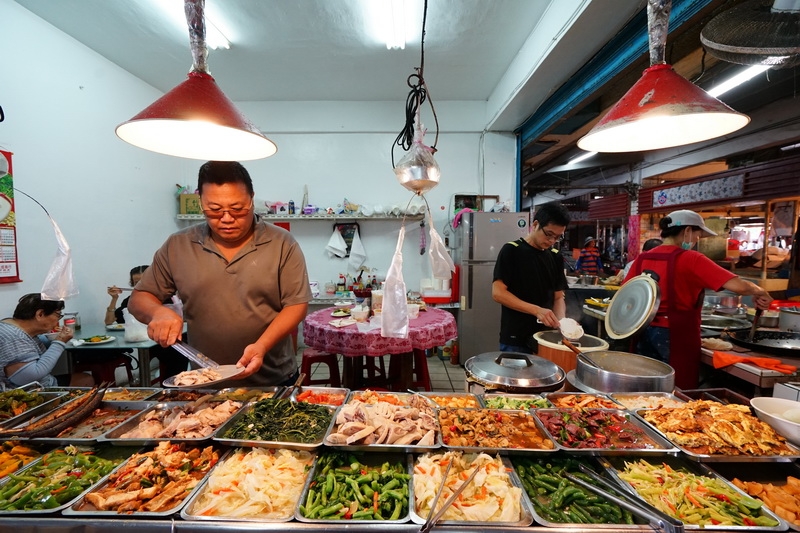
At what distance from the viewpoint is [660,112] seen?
4.23 ft

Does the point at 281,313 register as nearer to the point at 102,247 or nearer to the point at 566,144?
the point at 102,247

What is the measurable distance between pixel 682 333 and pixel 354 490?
3180 millimetres

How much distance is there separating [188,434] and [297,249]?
1.23 m

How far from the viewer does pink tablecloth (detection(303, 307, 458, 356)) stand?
3.21 meters

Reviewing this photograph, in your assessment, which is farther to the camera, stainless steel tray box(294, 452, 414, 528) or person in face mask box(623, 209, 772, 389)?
person in face mask box(623, 209, 772, 389)

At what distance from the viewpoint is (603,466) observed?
1360 millimetres

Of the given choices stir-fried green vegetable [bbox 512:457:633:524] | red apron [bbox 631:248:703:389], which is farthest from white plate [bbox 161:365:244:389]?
red apron [bbox 631:248:703:389]

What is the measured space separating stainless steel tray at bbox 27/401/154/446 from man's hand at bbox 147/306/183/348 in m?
0.33

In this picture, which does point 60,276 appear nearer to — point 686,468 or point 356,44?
point 686,468

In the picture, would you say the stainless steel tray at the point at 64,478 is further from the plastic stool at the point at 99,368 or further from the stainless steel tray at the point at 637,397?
the plastic stool at the point at 99,368

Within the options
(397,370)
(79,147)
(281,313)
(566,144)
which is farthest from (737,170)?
(79,147)

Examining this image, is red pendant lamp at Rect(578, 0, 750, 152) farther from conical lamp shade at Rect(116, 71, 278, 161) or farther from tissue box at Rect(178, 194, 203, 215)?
tissue box at Rect(178, 194, 203, 215)

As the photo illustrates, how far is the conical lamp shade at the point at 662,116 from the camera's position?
129cm

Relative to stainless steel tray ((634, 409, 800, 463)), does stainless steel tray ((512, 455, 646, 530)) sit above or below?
below
